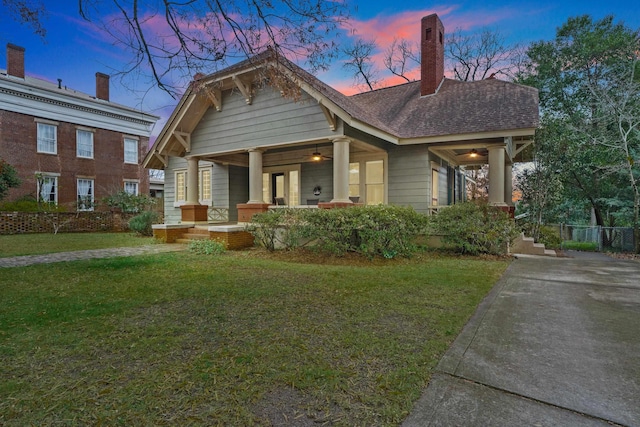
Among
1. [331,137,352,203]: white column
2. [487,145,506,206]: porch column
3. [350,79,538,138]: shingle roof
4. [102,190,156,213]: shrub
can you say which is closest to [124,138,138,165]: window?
[102,190,156,213]: shrub

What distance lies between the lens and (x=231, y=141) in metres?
11.2

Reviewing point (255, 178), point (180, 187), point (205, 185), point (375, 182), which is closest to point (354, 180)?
point (375, 182)

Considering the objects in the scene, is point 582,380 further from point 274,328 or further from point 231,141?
point 231,141

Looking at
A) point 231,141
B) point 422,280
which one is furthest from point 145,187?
point 422,280

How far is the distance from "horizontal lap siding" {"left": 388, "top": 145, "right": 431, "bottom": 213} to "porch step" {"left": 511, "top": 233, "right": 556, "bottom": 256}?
109 inches

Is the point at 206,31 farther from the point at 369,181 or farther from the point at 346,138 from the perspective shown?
the point at 369,181

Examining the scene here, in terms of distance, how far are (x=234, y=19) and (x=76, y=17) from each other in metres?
2.45

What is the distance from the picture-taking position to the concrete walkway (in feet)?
6.40

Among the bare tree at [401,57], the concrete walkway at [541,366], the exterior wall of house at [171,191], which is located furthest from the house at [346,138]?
the bare tree at [401,57]

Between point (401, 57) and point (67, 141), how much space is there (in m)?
22.8

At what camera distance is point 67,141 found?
2047 cm

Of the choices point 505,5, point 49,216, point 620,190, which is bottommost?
point 49,216

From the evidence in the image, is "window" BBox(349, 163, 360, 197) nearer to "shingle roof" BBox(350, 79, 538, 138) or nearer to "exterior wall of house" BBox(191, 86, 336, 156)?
"shingle roof" BBox(350, 79, 538, 138)

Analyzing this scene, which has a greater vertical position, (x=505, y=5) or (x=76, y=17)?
(x=505, y=5)
